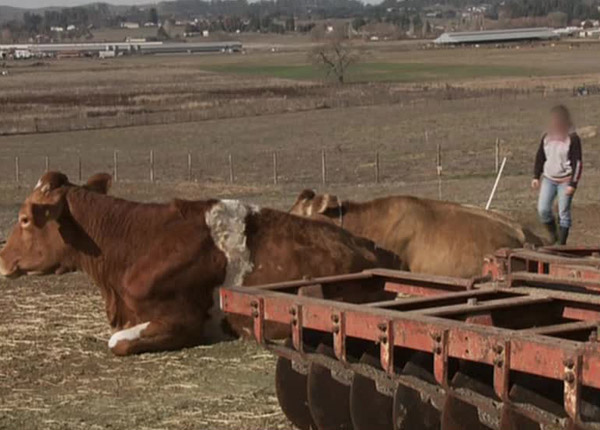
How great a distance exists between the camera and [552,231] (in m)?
15.6

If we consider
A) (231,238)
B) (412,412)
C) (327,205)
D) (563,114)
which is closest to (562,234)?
(563,114)

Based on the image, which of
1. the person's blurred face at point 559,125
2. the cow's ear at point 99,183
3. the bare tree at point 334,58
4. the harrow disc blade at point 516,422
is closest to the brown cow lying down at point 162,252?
the cow's ear at point 99,183

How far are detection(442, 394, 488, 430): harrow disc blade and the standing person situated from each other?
8.76 meters

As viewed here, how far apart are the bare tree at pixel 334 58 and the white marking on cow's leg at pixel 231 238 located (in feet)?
371

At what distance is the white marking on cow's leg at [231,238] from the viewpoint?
1120 cm

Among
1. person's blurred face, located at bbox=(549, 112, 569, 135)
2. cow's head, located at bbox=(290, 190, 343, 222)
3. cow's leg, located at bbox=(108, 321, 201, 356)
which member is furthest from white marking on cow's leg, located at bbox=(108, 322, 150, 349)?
person's blurred face, located at bbox=(549, 112, 569, 135)

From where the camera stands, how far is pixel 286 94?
323 ft

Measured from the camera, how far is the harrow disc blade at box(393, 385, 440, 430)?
23.2 feet

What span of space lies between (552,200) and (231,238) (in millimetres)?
5646

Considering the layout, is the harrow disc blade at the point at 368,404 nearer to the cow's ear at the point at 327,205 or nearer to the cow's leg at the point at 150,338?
the cow's leg at the point at 150,338

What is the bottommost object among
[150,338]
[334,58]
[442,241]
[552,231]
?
[334,58]

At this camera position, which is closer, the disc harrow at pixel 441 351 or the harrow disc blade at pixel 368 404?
the disc harrow at pixel 441 351

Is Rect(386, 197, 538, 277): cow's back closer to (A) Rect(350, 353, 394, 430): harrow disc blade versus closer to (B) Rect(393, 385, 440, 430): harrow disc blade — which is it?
→ (A) Rect(350, 353, 394, 430): harrow disc blade

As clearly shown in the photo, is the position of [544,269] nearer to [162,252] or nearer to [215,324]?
[215,324]
